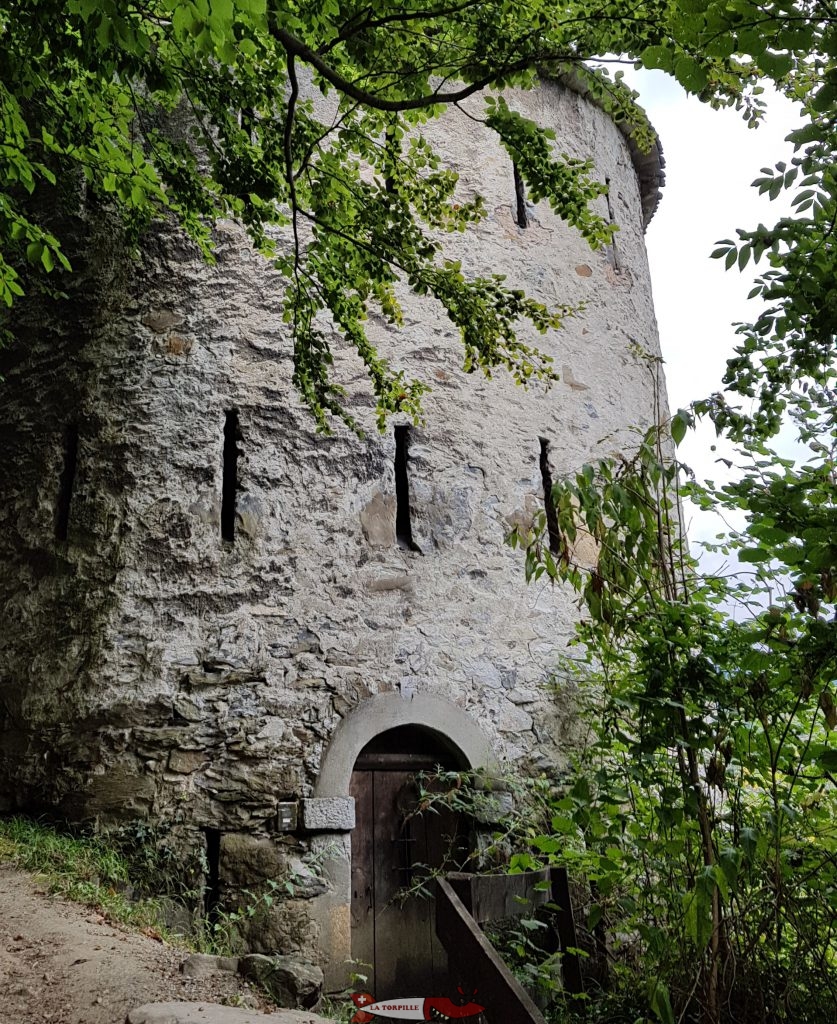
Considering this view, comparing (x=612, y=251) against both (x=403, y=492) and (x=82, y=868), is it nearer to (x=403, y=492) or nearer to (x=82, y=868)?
(x=403, y=492)

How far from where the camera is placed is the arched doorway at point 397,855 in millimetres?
4496

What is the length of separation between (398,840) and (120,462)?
2.73 m

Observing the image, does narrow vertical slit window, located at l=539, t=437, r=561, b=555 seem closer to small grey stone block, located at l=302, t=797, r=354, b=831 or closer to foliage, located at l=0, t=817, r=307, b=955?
small grey stone block, located at l=302, t=797, r=354, b=831

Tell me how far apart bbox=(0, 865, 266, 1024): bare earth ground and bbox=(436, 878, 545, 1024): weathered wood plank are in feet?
3.78

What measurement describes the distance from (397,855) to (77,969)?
1.98 m

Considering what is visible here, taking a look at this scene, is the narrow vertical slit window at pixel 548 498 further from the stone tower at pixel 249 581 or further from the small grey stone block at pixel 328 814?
the small grey stone block at pixel 328 814

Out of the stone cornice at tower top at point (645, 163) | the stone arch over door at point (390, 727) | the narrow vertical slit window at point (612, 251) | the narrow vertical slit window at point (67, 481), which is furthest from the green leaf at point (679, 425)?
the stone cornice at tower top at point (645, 163)

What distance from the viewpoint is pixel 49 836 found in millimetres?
4223

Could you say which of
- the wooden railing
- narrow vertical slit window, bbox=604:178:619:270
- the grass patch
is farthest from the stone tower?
A: narrow vertical slit window, bbox=604:178:619:270

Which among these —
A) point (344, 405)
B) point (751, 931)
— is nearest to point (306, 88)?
point (344, 405)

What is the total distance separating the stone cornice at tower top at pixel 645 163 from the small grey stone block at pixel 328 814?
6013 mm

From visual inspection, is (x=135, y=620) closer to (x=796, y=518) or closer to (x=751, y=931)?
(x=751, y=931)

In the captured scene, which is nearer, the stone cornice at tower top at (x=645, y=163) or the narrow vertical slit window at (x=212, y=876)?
the narrow vertical slit window at (x=212, y=876)

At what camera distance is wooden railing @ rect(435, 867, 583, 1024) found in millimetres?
2246
